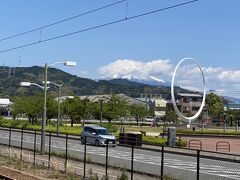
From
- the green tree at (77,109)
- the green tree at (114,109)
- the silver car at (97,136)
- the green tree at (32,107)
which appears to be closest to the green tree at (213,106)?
the green tree at (114,109)

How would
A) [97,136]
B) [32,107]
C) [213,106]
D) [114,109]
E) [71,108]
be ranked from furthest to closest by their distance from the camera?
[213,106] → [114,109] → [71,108] → [32,107] → [97,136]

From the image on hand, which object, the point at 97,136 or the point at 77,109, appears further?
the point at 77,109

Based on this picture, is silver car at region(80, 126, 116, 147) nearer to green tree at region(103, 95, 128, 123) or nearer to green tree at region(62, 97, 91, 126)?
green tree at region(62, 97, 91, 126)

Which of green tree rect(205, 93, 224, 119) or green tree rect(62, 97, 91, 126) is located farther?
green tree rect(205, 93, 224, 119)

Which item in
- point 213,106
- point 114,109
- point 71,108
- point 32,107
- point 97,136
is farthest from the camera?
point 213,106

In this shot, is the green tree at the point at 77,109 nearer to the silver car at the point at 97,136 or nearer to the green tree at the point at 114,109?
the green tree at the point at 114,109

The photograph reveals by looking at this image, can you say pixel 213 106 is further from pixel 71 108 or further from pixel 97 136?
pixel 97 136

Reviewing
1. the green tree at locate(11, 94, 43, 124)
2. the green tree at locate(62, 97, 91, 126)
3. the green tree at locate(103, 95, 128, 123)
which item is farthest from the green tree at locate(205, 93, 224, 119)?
the green tree at locate(11, 94, 43, 124)

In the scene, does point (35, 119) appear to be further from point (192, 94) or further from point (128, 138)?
point (192, 94)

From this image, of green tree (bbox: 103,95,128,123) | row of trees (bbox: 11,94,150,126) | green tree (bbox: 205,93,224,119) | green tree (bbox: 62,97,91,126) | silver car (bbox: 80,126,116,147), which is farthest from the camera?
green tree (bbox: 205,93,224,119)

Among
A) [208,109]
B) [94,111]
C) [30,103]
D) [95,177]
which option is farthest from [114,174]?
[208,109]

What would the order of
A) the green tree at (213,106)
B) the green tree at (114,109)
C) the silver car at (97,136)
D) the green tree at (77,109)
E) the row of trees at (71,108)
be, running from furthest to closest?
the green tree at (213,106), the green tree at (114,109), the green tree at (77,109), the row of trees at (71,108), the silver car at (97,136)

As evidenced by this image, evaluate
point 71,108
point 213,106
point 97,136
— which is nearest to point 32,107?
point 71,108

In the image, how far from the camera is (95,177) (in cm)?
1772
